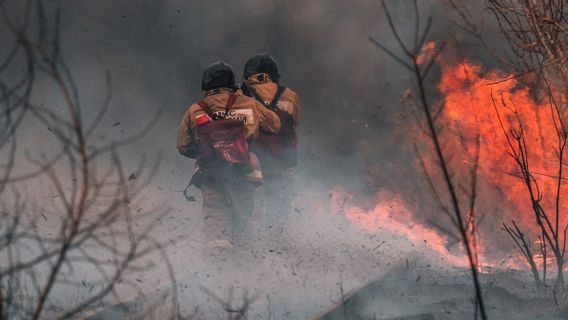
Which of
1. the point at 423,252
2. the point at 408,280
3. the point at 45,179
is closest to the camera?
the point at 408,280

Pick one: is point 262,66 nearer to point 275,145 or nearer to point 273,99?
point 273,99

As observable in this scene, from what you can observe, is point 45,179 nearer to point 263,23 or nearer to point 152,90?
point 152,90

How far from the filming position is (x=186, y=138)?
24.2 ft

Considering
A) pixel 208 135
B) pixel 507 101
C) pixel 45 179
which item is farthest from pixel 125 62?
pixel 507 101

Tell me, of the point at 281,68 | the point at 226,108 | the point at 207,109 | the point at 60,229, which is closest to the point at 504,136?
the point at 281,68

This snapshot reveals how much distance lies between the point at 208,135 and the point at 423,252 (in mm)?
3032

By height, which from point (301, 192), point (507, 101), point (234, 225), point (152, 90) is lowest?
point (234, 225)

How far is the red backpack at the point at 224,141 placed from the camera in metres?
6.98

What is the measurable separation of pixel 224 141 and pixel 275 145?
80cm

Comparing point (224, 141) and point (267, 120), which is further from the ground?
point (267, 120)

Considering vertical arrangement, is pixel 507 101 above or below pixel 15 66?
below

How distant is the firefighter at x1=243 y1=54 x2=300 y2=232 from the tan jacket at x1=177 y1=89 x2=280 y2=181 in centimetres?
21

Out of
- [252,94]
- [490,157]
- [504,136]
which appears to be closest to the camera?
[252,94]

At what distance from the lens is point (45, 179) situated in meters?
10.2
